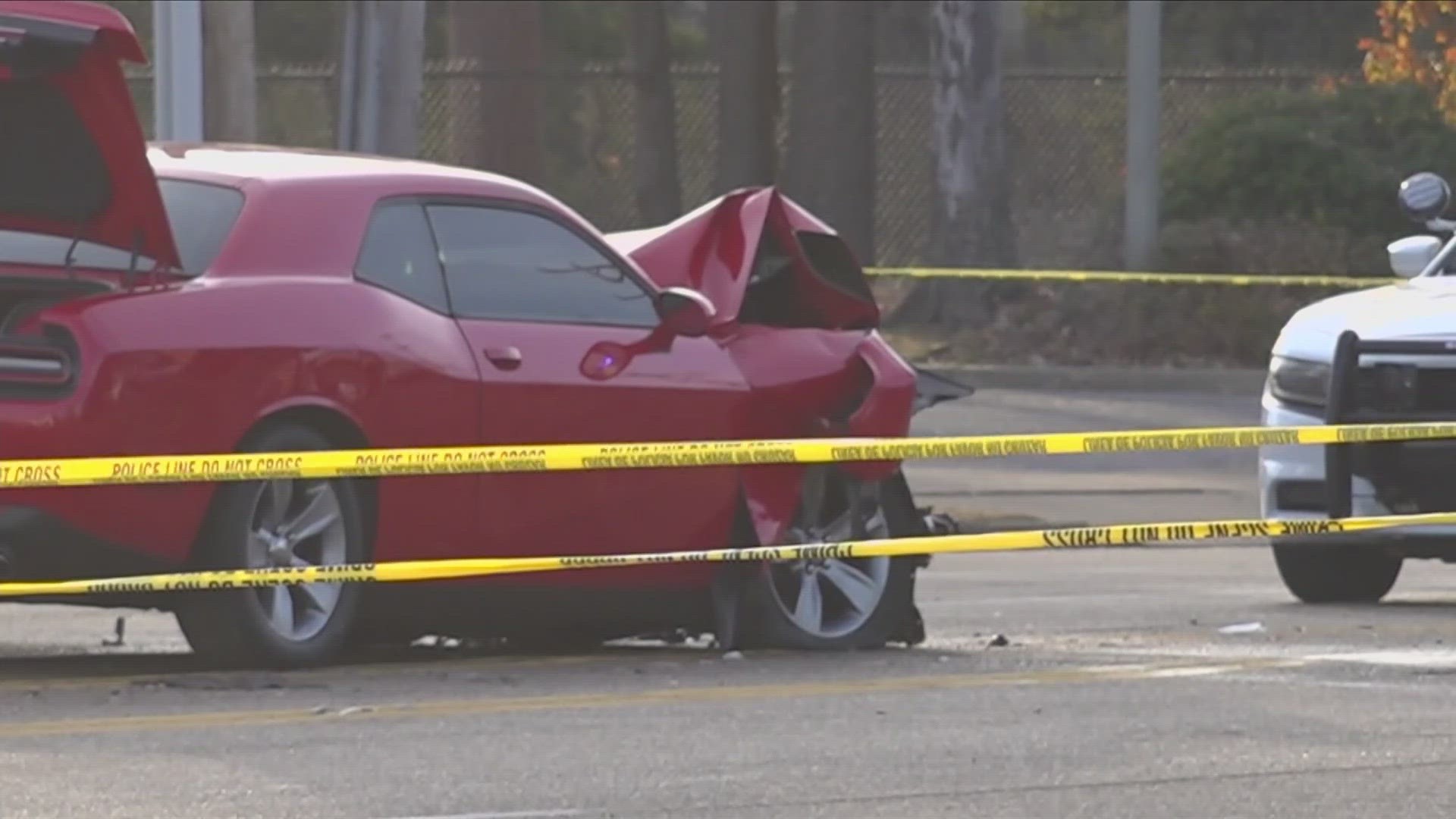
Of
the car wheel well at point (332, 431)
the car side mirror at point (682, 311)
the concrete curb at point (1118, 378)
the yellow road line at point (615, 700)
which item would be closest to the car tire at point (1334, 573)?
the yellow road line at point (615, 700)

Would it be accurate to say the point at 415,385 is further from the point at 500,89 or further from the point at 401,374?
the point at 500,89

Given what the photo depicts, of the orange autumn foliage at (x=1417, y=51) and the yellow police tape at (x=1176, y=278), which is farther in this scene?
the orange autumn foliage at (x=1417, y=51)

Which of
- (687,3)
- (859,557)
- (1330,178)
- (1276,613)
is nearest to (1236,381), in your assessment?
(1330,178)

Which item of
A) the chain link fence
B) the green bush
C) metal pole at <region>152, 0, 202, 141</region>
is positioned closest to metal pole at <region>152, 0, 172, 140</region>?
metal pole at <region>152, 0, 202, 141</region>

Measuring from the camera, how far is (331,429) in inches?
418

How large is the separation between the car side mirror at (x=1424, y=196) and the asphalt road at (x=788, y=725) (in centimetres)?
162

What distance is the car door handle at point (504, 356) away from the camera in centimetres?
1094

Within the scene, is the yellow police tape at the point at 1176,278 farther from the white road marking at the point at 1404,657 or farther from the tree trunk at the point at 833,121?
the white road marking at the point at 1404,657

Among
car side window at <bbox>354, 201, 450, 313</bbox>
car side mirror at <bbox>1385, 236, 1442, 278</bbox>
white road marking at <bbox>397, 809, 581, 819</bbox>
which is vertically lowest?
white road marking at <bbox>397, 809, 581, 819</bbox>

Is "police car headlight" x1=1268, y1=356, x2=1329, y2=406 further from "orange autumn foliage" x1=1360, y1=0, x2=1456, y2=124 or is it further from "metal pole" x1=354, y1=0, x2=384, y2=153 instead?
"orange autumn foliage" x1=1360, y1=0, x2=1456, y2=124

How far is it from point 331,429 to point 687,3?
4195 centimetres

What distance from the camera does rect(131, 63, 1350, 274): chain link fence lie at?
34125mm

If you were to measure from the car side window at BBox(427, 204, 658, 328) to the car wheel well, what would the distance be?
0.59 m

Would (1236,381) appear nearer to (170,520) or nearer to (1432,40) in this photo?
(1432,40)
